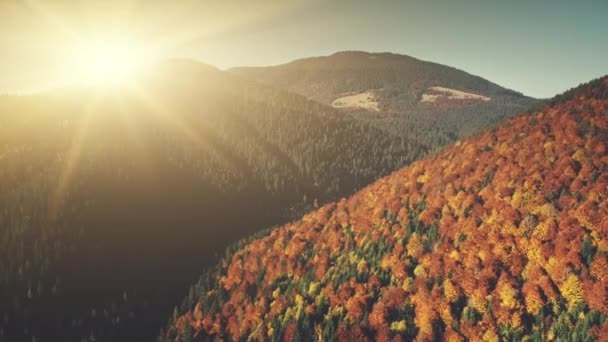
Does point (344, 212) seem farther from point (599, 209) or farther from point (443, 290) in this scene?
point (599, 209)

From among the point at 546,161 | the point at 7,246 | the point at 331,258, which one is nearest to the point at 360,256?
the point at 331,258

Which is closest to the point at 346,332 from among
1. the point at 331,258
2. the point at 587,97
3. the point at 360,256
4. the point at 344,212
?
the point at 360,256

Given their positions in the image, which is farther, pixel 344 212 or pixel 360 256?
pixel 344 212

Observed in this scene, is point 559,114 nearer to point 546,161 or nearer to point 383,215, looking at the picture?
point 546,161

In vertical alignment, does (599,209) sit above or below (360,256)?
above

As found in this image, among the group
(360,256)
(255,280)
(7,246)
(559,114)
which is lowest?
(7,246)

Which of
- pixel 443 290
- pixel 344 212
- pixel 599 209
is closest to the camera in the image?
pixel 599 209

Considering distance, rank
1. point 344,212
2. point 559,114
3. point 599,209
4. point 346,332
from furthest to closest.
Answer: point 344,212, point 559,114, point 346,332, point 599,209
